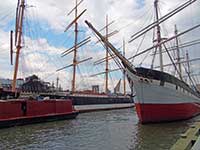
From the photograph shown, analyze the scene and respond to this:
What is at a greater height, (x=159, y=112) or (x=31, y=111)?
(x=31, y=111)

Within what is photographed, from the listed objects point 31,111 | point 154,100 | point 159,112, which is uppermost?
point 154,100

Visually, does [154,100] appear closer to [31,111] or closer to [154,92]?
[154,92]

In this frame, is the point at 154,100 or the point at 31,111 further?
the point at 31,111

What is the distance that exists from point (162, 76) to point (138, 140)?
9.61 metres

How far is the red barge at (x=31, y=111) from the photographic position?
21.7 metres

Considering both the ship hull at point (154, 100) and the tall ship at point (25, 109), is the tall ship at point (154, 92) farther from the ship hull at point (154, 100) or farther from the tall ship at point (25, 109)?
the tall ship at point (25, 109)

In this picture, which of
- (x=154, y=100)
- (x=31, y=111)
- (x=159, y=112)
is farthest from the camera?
(x=31, y=111)

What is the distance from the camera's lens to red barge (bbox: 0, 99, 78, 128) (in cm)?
2173

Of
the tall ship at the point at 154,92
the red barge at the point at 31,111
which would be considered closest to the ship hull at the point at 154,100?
the tall ship at the point at 154,92

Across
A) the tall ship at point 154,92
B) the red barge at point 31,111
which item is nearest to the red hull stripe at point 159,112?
the tall ship at point 154,92

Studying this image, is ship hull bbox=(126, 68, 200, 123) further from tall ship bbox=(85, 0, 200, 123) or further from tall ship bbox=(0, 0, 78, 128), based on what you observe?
tall ship bbox=(0, 0, 78, 128)

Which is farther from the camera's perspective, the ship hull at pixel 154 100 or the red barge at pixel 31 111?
the ship hull at pixel 154 100

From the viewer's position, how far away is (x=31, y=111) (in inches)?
969

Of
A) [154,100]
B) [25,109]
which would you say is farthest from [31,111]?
[154,100]
